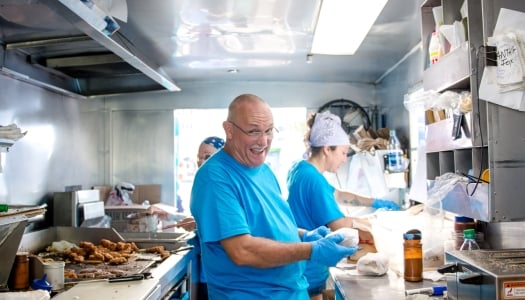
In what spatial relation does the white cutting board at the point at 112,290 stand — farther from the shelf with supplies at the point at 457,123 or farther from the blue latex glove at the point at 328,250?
the shelf with supplies at the point at 457,123

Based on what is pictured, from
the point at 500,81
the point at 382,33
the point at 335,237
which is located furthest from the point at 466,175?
the point at 382,33

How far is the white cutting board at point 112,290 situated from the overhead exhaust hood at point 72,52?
3.93 ft

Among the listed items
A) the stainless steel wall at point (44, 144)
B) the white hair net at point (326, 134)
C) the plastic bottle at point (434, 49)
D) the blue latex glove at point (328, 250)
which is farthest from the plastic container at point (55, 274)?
the plastic bottle at point (434, 49)

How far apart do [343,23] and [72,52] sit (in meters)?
1.99

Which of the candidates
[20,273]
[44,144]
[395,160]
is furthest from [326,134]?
→ [44,144]

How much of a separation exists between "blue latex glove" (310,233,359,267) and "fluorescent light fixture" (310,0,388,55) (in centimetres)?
122

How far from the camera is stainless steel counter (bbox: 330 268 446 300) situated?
189 centimetres

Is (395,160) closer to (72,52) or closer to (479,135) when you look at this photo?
(479,135)

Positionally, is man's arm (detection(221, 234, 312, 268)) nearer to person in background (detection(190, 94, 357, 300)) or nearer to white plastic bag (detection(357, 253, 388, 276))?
person in background (detection(190, 94, 357, 300))

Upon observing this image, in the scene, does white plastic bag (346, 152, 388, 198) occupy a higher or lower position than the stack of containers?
higher

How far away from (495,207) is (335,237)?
0.57 m

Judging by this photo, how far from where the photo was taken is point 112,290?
215 cm

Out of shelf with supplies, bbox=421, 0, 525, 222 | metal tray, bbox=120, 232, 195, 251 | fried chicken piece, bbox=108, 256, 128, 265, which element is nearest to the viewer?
shelf with supplies, bbox=421, 0, 525, 222

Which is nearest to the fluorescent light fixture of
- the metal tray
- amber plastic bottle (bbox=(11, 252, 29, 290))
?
the metal tray
